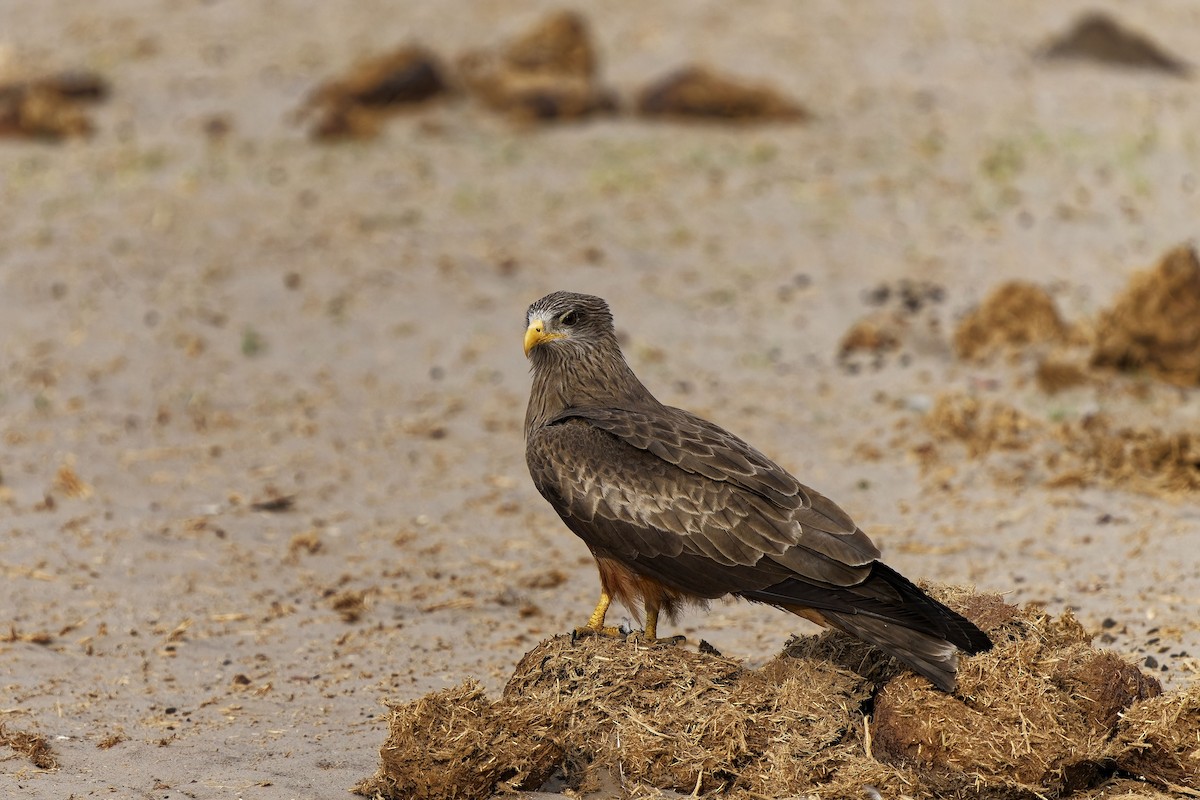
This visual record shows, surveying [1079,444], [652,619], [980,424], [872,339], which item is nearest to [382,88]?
[872,339]

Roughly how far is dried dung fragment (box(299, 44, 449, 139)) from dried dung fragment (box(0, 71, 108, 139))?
2.31 meters

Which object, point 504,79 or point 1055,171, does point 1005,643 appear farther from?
point 504,79

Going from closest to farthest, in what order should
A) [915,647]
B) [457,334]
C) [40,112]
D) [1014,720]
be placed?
[1014,720] < [915,647] < [457,334] < [40,112]

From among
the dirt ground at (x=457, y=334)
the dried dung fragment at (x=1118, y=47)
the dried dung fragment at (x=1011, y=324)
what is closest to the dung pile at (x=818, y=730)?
the dirt ground at (x=457, y=334)

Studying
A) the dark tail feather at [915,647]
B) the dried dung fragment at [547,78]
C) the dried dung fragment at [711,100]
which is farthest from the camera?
the dried dung fragment at [547,78]

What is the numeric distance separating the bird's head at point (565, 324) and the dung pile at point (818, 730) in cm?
166

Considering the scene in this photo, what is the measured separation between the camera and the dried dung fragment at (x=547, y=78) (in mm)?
15023

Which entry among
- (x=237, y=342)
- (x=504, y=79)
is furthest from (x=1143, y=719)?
(x=504, y=79)

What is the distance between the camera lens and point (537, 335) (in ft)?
22.4

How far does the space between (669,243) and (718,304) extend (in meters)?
1.06

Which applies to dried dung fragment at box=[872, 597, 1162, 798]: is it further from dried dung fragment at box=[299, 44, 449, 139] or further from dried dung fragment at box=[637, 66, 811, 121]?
dried dung fragment at box=[299, 44, 449, 139]

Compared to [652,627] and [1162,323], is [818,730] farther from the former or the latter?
[1162,323]

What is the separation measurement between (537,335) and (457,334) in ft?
16.3

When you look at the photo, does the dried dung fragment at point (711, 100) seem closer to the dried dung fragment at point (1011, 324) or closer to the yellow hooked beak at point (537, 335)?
the dried dung fragment at point (1011, 324)
